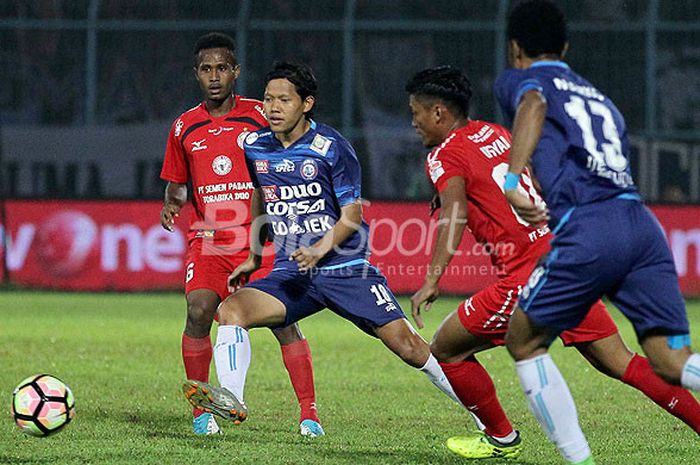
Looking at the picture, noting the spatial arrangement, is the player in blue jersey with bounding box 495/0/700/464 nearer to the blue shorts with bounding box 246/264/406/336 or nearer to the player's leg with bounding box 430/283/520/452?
the player's leg with bounding box 430/283/520/452

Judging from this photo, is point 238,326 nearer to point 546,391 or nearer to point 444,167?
point 444,167

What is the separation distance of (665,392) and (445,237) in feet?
4.53

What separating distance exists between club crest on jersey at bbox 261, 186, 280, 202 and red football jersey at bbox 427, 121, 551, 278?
1.07m

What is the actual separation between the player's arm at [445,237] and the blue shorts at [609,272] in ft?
2.37

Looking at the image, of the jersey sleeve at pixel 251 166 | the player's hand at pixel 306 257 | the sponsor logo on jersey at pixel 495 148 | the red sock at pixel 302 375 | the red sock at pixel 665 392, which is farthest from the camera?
the red sock at pixel 302 375

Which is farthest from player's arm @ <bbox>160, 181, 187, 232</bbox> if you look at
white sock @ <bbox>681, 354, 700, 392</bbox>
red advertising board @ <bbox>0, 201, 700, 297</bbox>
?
red advertising board @ <bbox>0, 201, 700, 297</bbox>

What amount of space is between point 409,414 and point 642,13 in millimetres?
12872

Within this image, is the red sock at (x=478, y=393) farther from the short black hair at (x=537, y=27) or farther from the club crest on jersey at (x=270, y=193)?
the short black hair at (x=537, y=27)

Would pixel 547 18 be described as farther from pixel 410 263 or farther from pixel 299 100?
pixel 410 263

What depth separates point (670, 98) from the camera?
2078 cm

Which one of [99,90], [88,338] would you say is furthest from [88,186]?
[88,338]

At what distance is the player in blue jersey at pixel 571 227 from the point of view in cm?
555

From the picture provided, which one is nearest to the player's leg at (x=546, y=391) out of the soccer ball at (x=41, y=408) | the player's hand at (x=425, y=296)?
the player's hand at (x=425, y=296)

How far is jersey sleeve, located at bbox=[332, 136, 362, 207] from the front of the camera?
7301 millimetres
